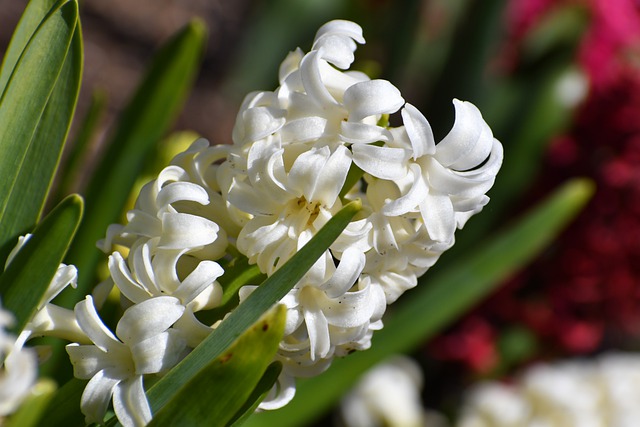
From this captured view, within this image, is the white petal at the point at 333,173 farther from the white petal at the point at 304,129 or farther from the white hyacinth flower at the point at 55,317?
the white hyacinth flower at the point at 55,317

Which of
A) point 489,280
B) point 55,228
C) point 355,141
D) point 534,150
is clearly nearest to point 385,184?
point 355,141

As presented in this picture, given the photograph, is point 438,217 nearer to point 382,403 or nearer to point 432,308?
point 432,308

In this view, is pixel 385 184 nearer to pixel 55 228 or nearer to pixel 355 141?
pixel 355 141

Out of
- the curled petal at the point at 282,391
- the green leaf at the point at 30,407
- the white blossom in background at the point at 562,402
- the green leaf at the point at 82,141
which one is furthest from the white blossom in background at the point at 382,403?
the green leaf at the point at 30,407

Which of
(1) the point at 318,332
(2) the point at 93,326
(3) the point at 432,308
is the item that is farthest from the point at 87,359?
(3) the point at 432,308

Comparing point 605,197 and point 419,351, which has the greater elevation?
point 605,197

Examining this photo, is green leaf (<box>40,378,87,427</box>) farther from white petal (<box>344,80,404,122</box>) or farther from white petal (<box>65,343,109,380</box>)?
white petal (<box>344,80,404,122</box>)
